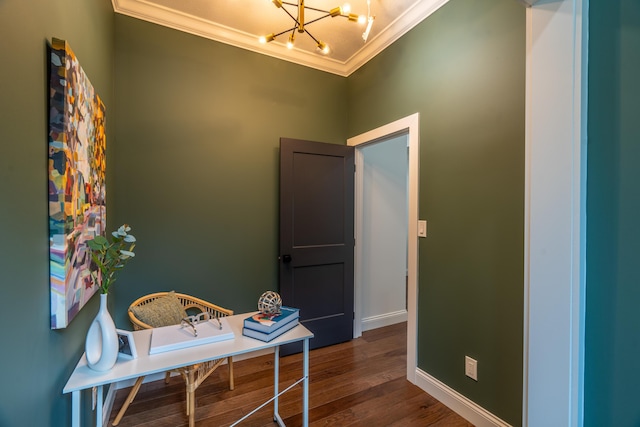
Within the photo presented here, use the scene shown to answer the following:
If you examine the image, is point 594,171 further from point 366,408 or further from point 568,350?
point 366,408

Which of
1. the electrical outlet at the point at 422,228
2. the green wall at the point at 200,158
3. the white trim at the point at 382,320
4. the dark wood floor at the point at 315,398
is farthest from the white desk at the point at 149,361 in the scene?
the white trim at the point at 382,320

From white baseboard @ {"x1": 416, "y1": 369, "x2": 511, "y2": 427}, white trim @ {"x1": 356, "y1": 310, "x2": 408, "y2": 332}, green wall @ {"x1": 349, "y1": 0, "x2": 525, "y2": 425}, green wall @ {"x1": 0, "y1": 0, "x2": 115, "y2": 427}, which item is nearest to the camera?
green wall @ {"x1": 0, "y1": 0, "x2": 115, "y2": 427}

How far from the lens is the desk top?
1035mm

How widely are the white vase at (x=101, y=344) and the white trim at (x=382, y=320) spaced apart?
2.53 m

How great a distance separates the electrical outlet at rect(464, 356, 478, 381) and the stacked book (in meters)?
1.21

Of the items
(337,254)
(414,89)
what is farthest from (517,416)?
(414,89)

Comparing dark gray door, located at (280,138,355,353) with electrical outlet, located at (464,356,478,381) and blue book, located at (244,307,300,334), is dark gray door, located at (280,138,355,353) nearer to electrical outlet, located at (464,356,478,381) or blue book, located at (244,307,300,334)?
blue book, located at (244,307,300,334)

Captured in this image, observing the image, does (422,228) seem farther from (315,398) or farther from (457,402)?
(315,398)

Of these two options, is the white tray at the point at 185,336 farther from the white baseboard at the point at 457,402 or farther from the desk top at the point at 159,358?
the white baseboard at the point at 457,402

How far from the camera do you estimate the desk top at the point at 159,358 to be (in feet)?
3.40

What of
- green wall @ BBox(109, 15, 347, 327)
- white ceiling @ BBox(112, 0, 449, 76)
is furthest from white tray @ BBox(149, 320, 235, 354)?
white ceiling @ BBox(112, 0, 449, 76)

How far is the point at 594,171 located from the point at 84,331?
2.39m

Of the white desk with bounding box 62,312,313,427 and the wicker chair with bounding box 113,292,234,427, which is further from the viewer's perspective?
the wicker chair with bounding box 113,292,234,427

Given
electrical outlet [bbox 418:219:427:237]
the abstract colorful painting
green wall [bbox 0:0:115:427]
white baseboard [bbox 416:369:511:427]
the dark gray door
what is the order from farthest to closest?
the dark gray door, electrical outlet [bbox 418:219:427:237], white baseboard [bbox 416:369:511:427], the abstract colorful painting, green wall [bbox 0:0:115:427]
